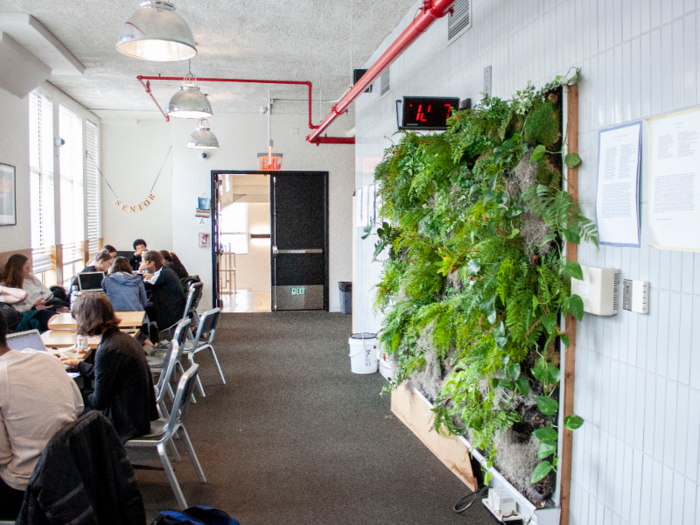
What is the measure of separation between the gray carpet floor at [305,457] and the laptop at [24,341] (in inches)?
40.4

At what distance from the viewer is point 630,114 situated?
2166mm

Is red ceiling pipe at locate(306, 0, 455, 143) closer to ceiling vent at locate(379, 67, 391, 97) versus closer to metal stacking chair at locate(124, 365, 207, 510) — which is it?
ceiling vent at locate(379, 67, 391, 97)

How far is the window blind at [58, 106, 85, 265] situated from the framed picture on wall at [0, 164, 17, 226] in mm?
2168

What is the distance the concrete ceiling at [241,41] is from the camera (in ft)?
15.8

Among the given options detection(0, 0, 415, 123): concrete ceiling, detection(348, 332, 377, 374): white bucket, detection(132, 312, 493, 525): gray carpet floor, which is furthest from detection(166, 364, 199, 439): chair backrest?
detection(0, 0, 415, 123): concrete ceiling

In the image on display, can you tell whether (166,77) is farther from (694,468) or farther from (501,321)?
(694,468)

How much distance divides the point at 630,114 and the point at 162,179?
9.52 m

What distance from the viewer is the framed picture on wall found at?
19.9ft

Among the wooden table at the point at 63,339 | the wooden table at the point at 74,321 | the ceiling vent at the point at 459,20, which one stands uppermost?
the ceiling vent at the point at 459,20

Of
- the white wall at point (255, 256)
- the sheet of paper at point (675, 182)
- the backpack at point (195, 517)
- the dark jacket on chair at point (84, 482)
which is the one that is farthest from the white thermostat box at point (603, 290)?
the white wall at point (255, 256)

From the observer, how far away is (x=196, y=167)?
32.0ft

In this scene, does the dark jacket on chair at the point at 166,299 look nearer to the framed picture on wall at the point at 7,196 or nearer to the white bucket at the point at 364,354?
the framed picture on wall at the point at 7,196

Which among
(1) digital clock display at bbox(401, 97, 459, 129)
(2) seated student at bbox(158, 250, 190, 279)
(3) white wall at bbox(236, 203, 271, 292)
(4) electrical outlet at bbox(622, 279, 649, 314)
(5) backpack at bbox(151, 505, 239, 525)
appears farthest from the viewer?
(3) white wall at bbox(236, 203, 271, 292)

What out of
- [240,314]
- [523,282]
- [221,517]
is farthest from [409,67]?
[240,314]
